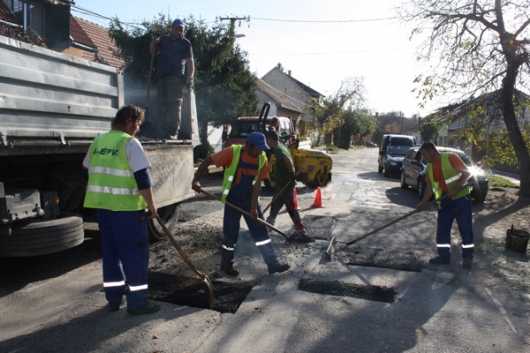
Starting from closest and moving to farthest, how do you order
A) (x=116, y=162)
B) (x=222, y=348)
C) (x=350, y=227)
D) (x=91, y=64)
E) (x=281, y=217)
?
(x=222, y=348) → (x=116, y=162) → (x=91, y=64) → (x=350, y=227) → (x=281, y=217)

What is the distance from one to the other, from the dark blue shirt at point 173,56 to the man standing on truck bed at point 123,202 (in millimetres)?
2982

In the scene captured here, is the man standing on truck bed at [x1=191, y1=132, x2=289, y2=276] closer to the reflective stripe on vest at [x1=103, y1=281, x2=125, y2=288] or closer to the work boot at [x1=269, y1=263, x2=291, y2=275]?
the work boot at [x1=269, y1=263, x2=291, y2=275]

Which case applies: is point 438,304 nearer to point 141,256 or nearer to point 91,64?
point 141,256

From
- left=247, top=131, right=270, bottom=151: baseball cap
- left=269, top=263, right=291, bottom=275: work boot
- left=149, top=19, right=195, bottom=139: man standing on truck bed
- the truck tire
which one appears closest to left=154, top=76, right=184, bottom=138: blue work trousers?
left=149, top=19, right=195, bottom=139: man standing on truck bed

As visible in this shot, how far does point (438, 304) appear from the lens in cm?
411

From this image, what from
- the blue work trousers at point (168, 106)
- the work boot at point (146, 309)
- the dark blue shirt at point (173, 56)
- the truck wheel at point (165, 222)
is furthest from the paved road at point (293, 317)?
the dark blue shirt at point (173, 56)

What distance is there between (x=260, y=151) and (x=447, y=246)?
2.80m

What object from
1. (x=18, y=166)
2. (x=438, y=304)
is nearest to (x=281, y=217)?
(x=438, y=304)

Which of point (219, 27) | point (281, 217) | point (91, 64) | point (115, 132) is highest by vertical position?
point (219, 27)

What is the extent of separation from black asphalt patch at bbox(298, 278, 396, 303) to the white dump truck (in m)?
2.23

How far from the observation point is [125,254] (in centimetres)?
353

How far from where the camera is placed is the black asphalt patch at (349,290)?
424cm

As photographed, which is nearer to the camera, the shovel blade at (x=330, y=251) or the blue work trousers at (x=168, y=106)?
the shovel blade at (x=330, y=251)

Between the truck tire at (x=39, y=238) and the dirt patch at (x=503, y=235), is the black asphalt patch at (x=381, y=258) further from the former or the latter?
the truck tire at (x=39, y=238)
